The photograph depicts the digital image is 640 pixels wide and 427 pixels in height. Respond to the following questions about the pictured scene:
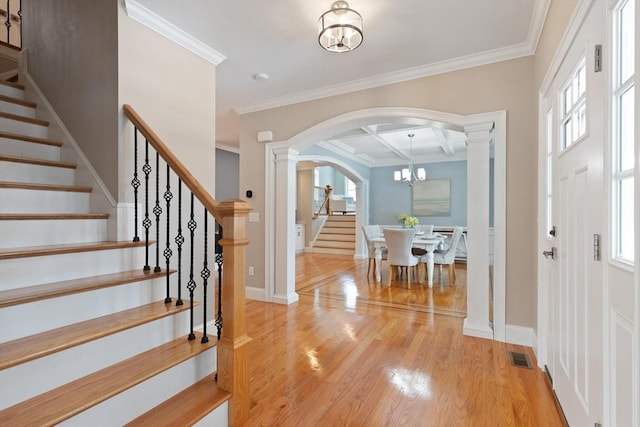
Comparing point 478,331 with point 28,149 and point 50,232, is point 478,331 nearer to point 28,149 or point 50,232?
point 50,232

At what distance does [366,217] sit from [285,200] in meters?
4.81

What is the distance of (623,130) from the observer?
1.07 meters

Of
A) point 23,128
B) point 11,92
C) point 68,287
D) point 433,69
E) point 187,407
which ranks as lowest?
point 187,407

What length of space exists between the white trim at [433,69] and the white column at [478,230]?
2.08 feet

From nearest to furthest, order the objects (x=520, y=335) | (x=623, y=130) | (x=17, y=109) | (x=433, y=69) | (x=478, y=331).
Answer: (x=623, y=130) → (x=17, y=109) → (x=520, y=335) → (x=478, y=331) → (x=433, y=69)

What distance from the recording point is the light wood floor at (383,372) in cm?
176

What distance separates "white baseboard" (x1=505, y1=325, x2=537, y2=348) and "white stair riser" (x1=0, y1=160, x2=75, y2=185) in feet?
13.1

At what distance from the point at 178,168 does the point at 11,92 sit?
2.24 m

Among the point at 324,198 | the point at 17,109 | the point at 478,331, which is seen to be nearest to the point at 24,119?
the point at 17,109

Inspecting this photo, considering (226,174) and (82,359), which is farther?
(226,174)

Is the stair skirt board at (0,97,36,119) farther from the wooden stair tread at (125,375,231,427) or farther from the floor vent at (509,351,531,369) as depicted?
the floor vent at (509,351,531,369)

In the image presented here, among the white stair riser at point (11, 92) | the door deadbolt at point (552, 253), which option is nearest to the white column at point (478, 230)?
the door deadbolt at point (552, 253)

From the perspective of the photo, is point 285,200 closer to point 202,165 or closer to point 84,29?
point 202,165

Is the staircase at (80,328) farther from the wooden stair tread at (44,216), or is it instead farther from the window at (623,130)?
the window at (623,130)
